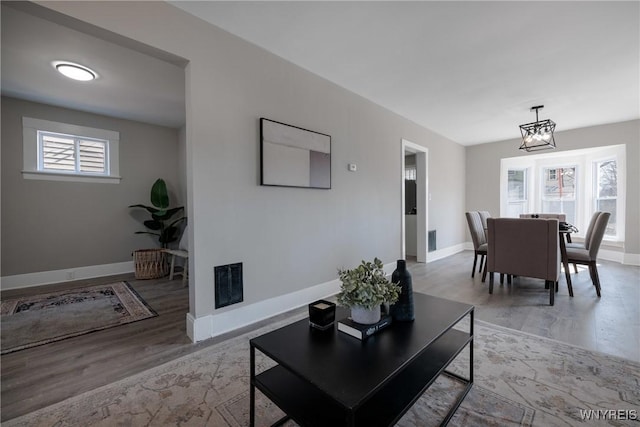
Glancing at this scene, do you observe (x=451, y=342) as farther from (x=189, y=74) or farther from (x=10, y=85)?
(x=10, y=85)

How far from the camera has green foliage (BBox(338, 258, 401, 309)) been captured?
123cm

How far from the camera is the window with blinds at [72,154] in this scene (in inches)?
147

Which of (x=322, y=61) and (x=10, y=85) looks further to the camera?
(x=10, y=85)

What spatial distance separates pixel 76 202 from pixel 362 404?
191 inches

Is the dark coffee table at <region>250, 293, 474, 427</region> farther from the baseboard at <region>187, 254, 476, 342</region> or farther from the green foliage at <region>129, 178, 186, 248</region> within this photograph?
the green foliage at <region>129, 178, 186, 248</region>

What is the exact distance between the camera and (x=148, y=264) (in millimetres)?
3977

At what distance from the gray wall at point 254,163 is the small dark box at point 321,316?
117 centimetres

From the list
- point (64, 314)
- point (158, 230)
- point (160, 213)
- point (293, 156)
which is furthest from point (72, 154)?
point (293, 156)

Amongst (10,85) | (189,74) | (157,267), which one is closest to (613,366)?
(189,74)

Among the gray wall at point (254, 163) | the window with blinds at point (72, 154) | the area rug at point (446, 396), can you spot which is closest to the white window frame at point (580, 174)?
the gray wall at point (254, 163)

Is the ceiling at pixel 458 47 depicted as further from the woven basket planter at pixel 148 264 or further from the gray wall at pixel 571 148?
the woven basket planter at pixel 148 264

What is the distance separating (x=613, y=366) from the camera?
1.73 metres

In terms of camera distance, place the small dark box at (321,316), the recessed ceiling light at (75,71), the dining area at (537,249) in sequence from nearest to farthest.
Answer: the small dark box at (321,316) < the recessed ceiling light at (75,71) < the dining area at (537,249)

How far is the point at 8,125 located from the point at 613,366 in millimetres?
6482
